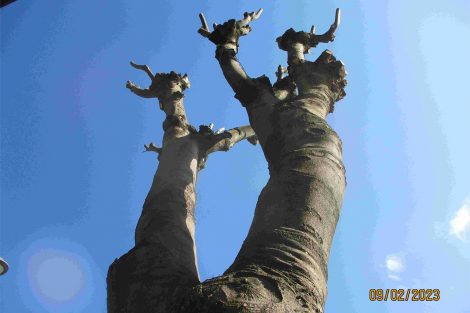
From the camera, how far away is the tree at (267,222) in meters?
1.79

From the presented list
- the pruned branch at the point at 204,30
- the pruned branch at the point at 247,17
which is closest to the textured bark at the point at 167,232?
the pruned branch at the point at 204,30

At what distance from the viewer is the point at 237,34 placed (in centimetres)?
424

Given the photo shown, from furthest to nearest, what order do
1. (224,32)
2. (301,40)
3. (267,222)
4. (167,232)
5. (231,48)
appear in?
(301,40) < (224,32) < (231,48) < (167,232) < (267,222)

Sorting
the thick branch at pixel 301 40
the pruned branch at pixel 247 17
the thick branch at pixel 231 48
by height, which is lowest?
the thick branch at pixel 231 48

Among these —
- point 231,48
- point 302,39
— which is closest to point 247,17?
point 302,39

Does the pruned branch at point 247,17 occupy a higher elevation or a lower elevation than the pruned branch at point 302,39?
higher

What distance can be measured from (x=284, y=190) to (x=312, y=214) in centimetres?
19

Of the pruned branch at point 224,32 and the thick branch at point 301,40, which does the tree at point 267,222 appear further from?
the thick branch at point 301,40

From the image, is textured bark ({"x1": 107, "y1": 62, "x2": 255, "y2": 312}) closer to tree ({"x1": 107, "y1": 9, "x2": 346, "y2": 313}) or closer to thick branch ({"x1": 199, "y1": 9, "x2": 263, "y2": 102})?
tree ({"x1": 107, "y1": 9, "x2": 346, "y2": 313})

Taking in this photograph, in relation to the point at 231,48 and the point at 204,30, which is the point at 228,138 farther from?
the point at 231,48

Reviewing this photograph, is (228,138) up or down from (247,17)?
down

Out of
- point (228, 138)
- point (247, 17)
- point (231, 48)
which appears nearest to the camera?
point (231, 48)

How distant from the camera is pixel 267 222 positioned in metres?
2.13

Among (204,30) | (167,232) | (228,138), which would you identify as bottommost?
(167,232)
